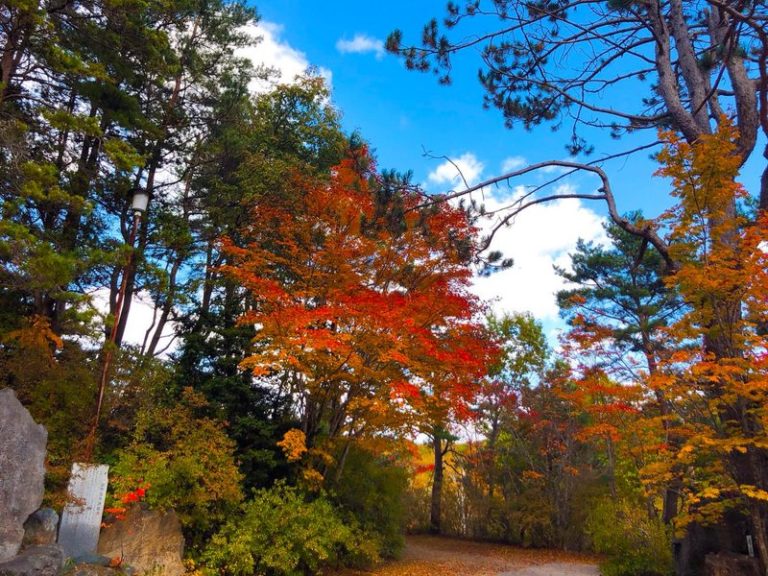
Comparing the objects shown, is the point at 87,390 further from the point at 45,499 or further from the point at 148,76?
the point at 148,76

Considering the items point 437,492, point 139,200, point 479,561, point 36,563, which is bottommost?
point 479,561

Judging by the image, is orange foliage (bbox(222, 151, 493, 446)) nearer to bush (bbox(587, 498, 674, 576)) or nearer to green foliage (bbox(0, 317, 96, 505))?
green foliage (bbox(0, 317, 96, 505))

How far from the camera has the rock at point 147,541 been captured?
21.7 feet

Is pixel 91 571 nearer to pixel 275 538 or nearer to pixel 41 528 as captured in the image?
pixel 41 528

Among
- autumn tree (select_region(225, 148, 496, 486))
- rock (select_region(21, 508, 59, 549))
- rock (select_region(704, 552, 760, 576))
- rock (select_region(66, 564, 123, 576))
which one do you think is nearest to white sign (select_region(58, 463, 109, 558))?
rock (select_region(21, 508, 59, 549))

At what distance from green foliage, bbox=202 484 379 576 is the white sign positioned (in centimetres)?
186

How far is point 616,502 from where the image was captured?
43.1ft

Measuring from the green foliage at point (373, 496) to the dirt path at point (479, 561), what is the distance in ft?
2.01

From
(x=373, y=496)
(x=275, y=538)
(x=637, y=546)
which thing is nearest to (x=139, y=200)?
(x=275, y=538)

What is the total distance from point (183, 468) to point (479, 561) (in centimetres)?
829

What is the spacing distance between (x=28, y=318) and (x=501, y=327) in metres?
14.1

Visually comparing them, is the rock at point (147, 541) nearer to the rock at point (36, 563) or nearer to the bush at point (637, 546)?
the rock at point (36, 563)

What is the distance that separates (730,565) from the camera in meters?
6.04

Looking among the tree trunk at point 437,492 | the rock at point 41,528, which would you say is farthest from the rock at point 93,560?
the tree trunk at point 437,492
